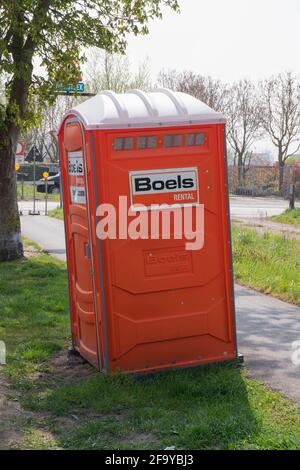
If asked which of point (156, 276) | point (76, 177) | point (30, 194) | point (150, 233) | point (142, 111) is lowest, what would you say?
point (30, 194)

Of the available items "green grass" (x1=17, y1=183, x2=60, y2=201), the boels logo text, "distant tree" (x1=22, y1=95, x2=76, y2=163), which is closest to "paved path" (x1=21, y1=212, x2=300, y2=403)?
the boels logo text

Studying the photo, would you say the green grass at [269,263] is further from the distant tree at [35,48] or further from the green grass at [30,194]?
the green grass at [30,194]

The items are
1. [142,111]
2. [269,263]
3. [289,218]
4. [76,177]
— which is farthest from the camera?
[289,218]

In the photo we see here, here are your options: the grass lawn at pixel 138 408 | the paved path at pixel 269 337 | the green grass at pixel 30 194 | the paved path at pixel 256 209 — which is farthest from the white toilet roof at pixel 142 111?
the green grass at pixel 30 194

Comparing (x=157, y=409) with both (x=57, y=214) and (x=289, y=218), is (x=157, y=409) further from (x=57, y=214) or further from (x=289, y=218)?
(x=57, y=214)

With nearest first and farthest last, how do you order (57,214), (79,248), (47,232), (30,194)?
(79,248)
(47,232)
(57,214)
(30,194)

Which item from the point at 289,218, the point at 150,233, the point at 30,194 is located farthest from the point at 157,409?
the point at 30,194

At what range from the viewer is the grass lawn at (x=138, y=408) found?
4727 millimetres

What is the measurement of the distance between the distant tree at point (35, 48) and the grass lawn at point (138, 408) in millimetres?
6285

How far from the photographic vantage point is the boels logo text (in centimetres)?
596

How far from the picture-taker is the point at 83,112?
6.11m

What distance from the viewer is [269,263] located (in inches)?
492

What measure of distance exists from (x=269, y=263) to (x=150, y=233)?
6793 millimetres

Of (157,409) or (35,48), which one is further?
(35,48)
